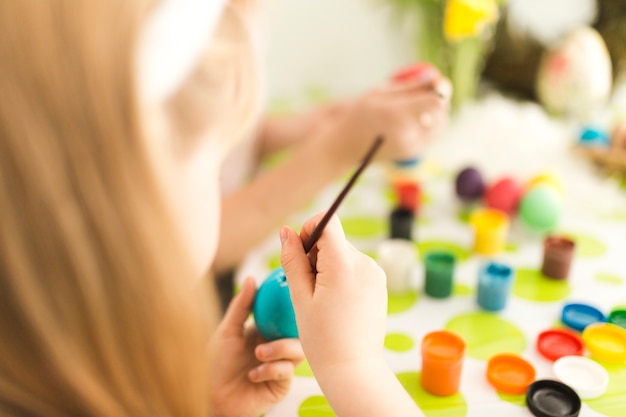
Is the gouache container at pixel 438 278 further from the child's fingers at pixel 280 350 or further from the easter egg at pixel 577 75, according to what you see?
the easter egg at pixel 577 75

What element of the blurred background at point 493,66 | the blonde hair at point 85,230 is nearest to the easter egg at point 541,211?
the blurred background at point 493,66

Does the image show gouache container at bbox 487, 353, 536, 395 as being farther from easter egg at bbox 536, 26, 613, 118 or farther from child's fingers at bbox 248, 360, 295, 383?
easter egg at bbox 536, 26, 613, 118

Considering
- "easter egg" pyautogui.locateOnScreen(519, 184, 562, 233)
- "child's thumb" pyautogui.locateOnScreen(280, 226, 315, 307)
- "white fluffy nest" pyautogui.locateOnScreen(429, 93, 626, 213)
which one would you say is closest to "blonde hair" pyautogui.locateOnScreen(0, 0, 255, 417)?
"child's thumb" pyautogui.locateOnScreen(280, 226, 315, 307)

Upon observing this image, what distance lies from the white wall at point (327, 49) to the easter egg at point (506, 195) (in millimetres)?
606

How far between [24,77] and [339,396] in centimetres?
30

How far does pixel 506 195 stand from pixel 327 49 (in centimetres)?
74

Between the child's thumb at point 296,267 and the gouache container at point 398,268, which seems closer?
the child's thumb at point 296,267

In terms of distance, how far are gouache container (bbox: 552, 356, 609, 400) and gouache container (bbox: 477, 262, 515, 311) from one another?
95mm

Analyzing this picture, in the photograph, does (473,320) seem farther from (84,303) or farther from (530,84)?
(530,84)

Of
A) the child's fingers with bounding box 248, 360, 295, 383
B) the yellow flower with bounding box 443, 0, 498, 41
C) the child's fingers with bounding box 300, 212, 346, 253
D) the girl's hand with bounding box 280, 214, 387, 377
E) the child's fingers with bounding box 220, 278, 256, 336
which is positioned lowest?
the child's fingers with bounding box 248, 360, 295, 383

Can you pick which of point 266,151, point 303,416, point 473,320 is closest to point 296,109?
point 266,151

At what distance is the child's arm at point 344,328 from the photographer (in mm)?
447

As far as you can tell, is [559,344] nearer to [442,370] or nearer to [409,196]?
[442,370]

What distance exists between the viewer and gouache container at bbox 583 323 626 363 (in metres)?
0.56
